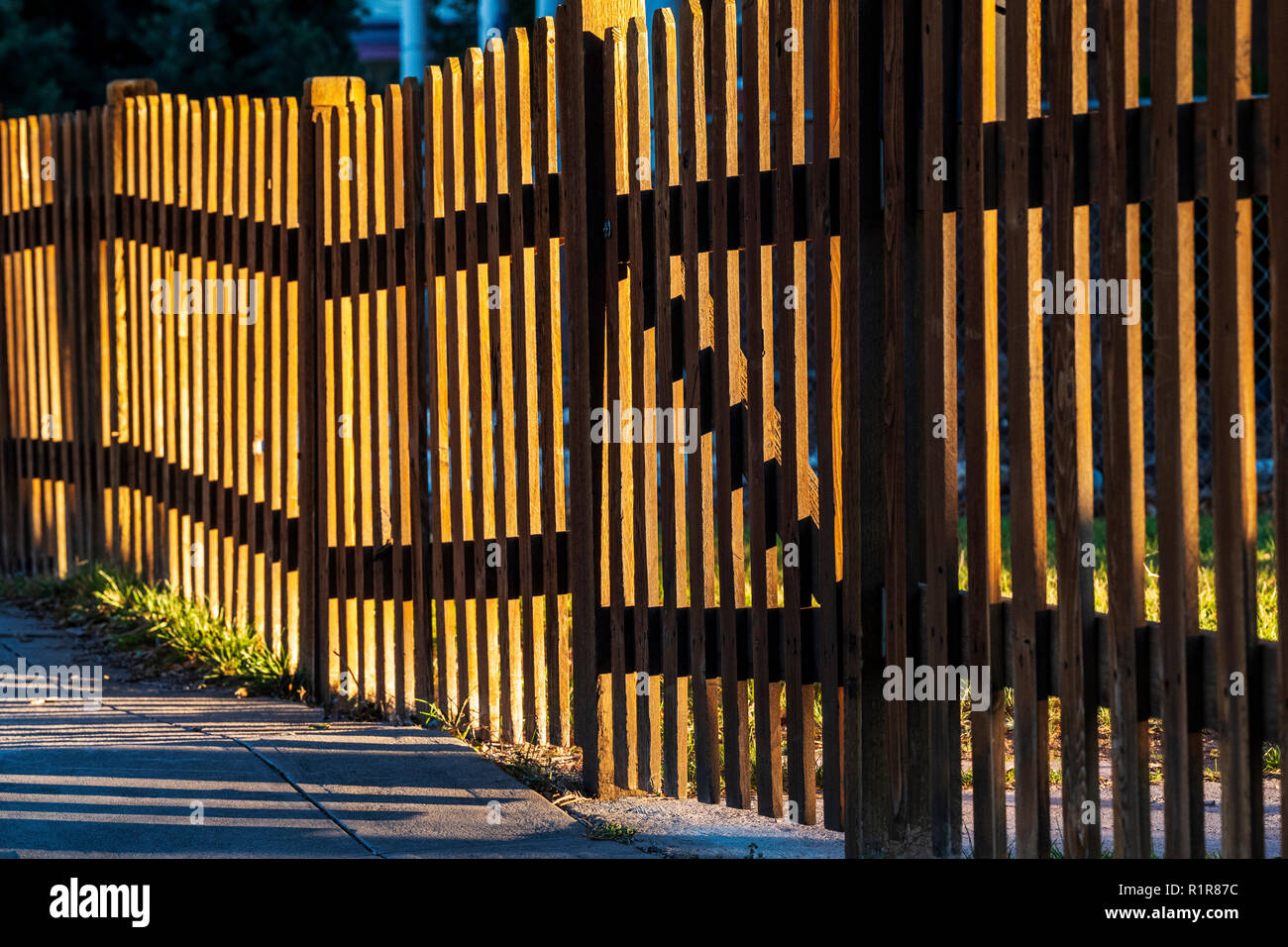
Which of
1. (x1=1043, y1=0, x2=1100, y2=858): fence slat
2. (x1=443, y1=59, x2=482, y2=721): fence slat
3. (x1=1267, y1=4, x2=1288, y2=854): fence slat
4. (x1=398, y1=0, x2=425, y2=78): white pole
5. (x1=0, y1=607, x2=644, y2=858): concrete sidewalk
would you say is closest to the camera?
(x1=1267, y1=4, x2=1288, y2=854): fence slat

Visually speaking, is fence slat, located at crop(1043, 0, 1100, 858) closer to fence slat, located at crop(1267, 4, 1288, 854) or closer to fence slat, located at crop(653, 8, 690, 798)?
fence slat, located at crop(1267, 4, 1288, 854)

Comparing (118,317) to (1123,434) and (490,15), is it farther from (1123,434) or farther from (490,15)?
(1123,434)

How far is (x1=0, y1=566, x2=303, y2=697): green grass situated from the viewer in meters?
6.20

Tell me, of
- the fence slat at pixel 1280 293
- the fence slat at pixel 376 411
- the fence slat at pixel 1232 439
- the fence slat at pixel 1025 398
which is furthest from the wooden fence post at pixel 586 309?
the fence slat at pixel 1280 293

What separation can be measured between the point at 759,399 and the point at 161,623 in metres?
3.79

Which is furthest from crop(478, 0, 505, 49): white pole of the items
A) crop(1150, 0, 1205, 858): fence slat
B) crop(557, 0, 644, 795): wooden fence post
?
crop(1150, 0, 1205, 858): fence slat

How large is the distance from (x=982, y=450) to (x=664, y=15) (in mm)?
1595

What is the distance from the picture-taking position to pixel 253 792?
448 centimetres

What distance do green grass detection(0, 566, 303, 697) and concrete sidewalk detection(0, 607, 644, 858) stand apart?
21.6 inches

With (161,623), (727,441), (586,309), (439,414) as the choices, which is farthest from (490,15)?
(161,623)

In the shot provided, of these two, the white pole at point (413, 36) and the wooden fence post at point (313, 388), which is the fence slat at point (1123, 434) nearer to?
the wooden fence post at point (313, 388)

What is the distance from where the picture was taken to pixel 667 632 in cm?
438

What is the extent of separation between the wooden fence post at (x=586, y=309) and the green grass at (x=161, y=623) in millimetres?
1855

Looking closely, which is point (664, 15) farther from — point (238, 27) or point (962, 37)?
point (238, 27)
